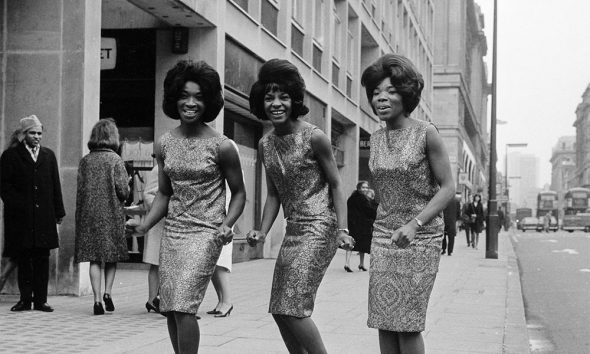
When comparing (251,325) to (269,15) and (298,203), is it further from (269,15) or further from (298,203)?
(269,15)

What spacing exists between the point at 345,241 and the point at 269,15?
1361cm

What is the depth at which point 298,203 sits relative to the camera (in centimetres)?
462

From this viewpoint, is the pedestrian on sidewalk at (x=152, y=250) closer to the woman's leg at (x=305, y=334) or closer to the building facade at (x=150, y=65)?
the building facade at (x=150, y=65)

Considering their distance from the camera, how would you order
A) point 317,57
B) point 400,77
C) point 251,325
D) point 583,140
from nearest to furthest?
point 400,77 < point 251,325 < point 317,57 < point 583,140

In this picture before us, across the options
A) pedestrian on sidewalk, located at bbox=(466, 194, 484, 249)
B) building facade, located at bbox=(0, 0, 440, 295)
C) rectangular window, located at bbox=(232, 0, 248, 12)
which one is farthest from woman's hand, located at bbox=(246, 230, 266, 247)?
pedestrian on sidewalk, located at bbox=(466, 194, 484, 249)

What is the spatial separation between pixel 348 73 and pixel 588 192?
56354mm

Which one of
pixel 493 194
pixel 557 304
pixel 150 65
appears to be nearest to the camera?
pixel 557 304

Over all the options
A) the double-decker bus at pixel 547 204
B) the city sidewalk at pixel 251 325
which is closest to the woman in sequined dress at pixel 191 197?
the city sidewalk at pixel 251 325

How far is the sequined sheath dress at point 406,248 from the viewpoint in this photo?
419 centimetres

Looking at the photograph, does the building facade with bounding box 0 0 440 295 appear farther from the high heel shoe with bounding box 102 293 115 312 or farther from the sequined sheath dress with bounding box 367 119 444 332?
the sequined sheath dress with bounding box 367 119 444 332

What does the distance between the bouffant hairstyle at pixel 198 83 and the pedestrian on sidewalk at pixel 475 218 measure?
2362cm

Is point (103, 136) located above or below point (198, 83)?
below

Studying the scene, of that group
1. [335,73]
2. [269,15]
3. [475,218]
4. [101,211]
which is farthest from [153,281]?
[475,218]

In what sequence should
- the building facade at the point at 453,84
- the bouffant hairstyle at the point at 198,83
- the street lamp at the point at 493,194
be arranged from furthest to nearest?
the building facade at the point at 453,84, the street lamp at the point at 493,194, the bouffant hairstyle at the point at 198,83
